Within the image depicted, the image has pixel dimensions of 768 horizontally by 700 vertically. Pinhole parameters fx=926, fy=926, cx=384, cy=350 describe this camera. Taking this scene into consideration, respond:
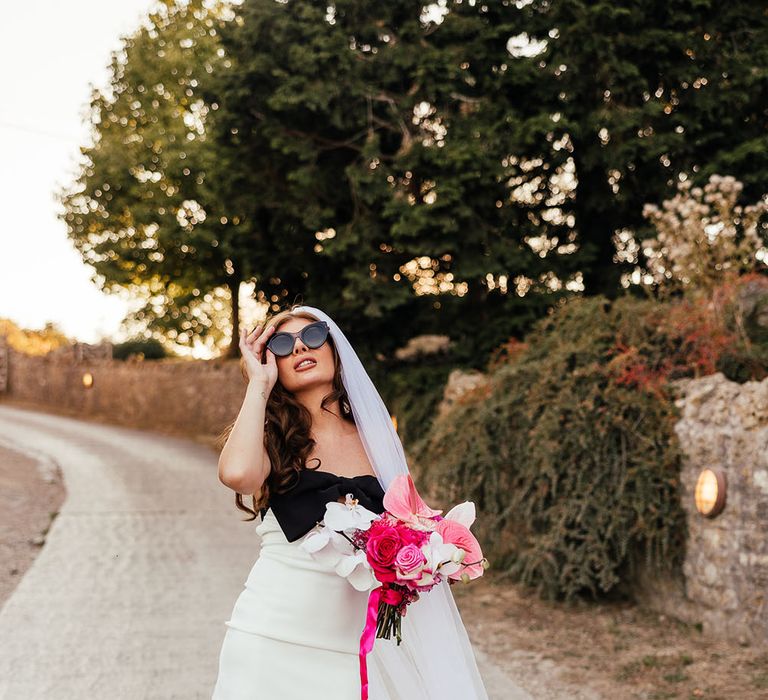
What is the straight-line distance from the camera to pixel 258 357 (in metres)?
3.06

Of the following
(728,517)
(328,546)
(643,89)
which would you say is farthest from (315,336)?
(643,89)

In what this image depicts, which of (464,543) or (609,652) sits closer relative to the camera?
(464,543)

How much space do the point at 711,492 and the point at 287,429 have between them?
3.90m

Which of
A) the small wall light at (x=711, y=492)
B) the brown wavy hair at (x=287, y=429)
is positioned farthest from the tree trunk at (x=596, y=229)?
the brown wavy hair at (x=287, y=429)

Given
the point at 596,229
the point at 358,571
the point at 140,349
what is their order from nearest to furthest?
the point at 358,571 → the point at 596,229 → the point at 140,349

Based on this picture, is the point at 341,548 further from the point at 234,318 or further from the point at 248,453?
the point at 234,318

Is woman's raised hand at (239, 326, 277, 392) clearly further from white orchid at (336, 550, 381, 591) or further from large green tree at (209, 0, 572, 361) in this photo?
large green tree at (209, 0, 572, 361)

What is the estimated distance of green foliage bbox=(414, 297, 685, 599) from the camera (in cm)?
652

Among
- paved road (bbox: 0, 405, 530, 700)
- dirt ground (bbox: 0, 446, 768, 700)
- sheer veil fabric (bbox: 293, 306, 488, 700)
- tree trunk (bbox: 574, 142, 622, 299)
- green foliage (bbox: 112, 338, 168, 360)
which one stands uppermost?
tree trunk (bbox: 574, 142, 622, 299)

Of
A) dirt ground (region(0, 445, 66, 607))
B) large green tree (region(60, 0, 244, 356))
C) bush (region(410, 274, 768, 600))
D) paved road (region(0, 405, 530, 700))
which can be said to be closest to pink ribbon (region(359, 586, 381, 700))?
paved road (region(0, 405, 530, 700))

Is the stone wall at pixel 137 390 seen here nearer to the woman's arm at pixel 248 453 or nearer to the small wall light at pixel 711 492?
the small wall light at pixel 711 492

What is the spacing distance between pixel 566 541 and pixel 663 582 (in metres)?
0.74

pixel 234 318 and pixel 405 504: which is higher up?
pixel 234 318

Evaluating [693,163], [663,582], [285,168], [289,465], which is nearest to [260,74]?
[285,168]
